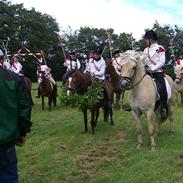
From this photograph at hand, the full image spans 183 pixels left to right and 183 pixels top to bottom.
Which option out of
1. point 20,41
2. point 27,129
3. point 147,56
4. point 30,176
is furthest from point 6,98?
point 20,41

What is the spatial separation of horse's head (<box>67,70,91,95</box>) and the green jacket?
6915 millimetres

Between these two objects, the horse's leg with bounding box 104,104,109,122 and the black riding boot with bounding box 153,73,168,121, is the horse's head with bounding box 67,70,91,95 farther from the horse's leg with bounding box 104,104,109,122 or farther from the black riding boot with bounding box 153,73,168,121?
the black riding boot with bounding box 153,73,168,121

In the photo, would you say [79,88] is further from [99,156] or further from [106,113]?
[99,156]

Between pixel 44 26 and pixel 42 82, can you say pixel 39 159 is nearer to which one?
pixel 42 82

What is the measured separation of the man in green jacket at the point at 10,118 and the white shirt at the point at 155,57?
633cm

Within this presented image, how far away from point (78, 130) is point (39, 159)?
335cm

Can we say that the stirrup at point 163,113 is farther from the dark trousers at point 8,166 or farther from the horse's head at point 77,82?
the dark trousers at point 8,166

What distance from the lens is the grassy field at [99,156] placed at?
8.85 m

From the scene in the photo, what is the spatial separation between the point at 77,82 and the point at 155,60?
2451mm

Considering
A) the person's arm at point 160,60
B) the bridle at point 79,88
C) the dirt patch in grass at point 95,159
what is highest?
the person's arm at point 160,60

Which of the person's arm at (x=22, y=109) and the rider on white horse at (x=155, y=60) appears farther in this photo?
the rider on white horse at (x=155, y=60)

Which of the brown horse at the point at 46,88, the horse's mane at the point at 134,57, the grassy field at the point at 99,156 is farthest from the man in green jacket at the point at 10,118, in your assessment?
the brown horse at the point at 46,88

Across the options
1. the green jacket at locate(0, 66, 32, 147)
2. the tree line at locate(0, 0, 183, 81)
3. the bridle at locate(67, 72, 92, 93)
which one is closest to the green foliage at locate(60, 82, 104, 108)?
the bridle at locate(67, 72, 92, 93)

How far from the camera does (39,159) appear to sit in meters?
10.5
